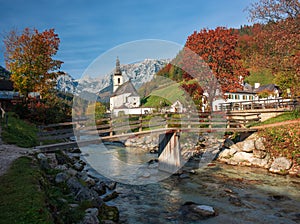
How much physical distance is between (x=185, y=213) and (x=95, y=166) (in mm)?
10394

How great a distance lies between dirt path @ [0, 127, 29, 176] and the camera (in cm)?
912

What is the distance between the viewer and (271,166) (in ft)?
55.4

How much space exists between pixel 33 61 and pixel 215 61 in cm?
2036

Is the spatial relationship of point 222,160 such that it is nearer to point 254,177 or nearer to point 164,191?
point 254,177

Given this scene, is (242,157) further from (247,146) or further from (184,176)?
(184,176)

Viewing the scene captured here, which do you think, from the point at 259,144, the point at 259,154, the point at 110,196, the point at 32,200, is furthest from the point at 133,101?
the point at 32,200

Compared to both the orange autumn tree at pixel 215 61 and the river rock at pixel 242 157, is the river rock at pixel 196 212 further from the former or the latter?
the orange autumn tree at pixel 215 61

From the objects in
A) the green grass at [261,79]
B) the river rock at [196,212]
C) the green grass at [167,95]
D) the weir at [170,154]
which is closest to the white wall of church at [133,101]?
the green grass at [167,95]

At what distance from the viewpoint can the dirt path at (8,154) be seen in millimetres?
9125

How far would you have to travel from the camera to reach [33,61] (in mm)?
27750

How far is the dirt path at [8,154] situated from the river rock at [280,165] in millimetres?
15174

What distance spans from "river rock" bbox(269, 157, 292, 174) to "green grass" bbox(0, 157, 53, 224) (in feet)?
48.3

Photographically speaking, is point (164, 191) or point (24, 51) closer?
point (164, 191)

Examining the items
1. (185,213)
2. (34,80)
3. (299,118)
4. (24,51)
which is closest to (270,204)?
(185,213)
